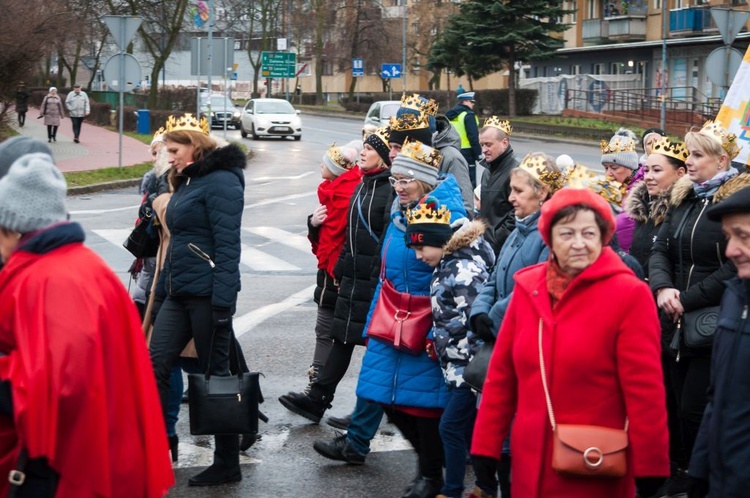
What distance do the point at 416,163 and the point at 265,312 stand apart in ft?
17.9

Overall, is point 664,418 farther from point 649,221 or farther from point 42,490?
point 649,221

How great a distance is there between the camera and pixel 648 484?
4094 mm

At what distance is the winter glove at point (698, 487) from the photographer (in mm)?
4234

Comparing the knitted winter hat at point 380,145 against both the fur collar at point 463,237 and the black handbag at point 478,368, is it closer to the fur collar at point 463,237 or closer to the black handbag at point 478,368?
the fur collar at point 463,237

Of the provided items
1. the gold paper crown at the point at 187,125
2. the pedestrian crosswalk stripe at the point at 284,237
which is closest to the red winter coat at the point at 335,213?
the gold paper crown at the point at 187,125

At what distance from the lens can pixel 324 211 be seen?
8133 mm

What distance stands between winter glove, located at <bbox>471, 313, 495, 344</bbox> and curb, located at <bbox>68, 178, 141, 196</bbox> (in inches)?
748

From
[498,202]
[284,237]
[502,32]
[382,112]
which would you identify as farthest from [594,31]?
[498,202]

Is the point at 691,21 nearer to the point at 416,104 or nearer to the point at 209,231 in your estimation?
the point at 416,104

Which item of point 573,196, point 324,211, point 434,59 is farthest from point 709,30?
point 573,196

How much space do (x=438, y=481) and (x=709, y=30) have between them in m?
49.1

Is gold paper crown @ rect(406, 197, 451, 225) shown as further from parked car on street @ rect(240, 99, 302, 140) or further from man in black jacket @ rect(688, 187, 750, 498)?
parked car on street @ rect(240, 99, 302, 140)

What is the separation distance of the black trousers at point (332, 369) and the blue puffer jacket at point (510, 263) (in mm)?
2162

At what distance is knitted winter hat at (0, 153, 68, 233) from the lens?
3.80 meters
